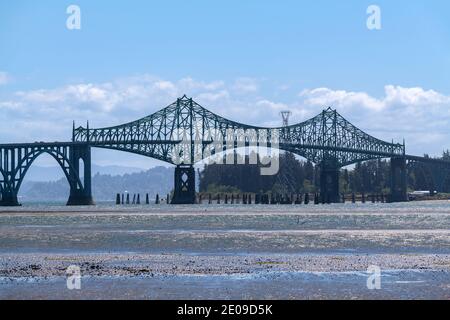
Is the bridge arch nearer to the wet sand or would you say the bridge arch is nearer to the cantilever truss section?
the cantilever truss section

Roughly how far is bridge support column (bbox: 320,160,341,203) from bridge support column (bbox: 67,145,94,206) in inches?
1763

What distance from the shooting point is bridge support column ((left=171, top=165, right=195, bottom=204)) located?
16388 cm

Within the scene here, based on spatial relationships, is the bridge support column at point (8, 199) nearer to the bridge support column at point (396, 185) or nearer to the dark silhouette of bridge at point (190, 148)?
the dark silhouette of bridge at point (190, 148)

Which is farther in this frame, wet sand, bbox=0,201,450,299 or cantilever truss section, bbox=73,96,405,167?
cantilever truss section, bbox=73,96,405,167

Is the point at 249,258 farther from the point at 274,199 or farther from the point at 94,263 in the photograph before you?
the point at 274,199

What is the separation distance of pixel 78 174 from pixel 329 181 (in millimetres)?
51254

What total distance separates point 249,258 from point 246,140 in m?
137

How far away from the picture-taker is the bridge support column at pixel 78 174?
158m

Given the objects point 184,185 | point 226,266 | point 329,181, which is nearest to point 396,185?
point 329,181

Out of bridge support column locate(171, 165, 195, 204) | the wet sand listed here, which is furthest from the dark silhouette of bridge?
the wet sand

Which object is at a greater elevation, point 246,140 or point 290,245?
point 246,140

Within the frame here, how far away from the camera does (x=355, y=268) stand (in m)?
30.2

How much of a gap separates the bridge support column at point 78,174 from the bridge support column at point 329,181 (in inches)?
1763
